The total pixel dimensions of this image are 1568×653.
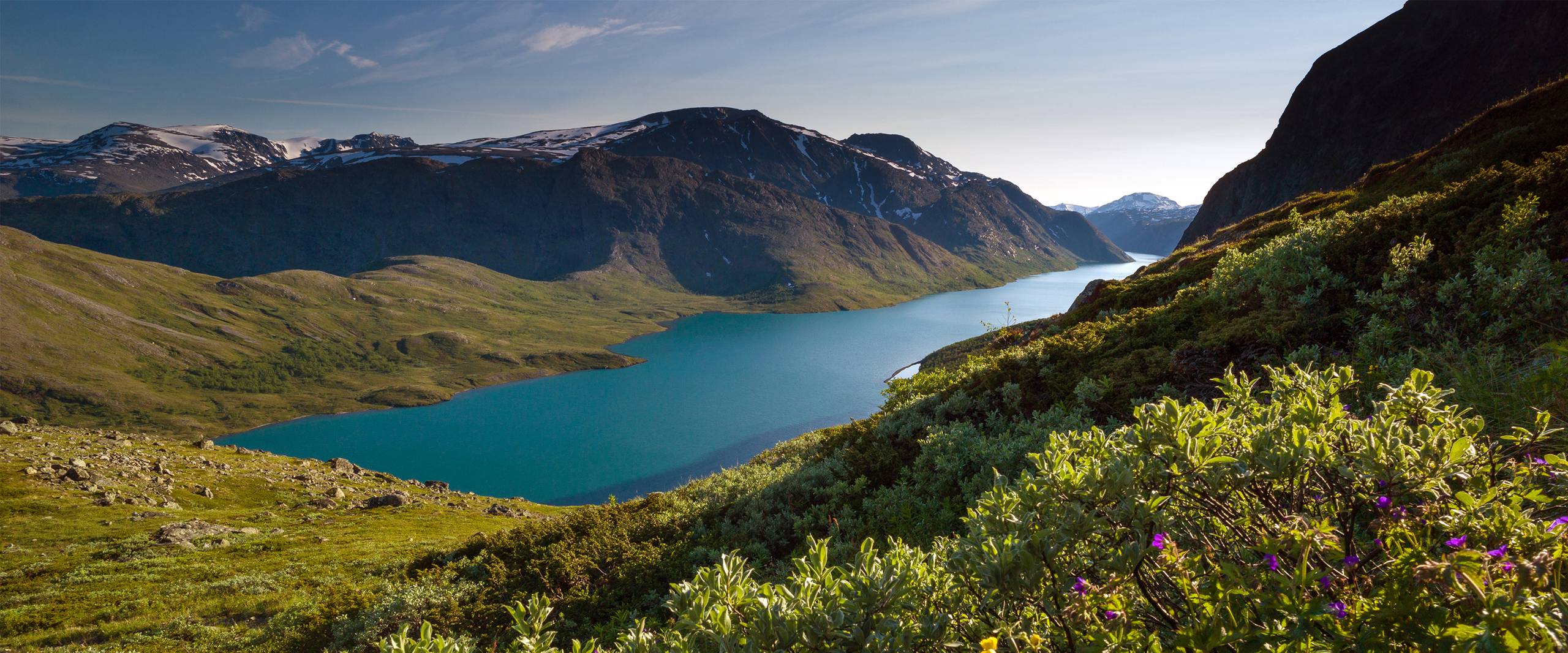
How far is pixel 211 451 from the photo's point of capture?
2201 inches

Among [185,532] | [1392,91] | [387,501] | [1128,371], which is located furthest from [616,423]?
[1392,91]

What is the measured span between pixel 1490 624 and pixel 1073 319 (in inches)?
639

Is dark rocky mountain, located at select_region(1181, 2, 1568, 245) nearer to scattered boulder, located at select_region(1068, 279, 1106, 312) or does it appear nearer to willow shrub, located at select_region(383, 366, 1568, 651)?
scattered boulder, located at select_region(1068, 279, 1106, 312)

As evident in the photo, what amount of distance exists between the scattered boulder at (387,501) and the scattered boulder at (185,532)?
10052mm

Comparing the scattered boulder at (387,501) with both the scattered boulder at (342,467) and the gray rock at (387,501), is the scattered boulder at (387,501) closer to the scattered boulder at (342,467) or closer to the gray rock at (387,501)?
the gray rock at (387,501)

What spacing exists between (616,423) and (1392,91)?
5944 inches

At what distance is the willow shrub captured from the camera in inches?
89.7

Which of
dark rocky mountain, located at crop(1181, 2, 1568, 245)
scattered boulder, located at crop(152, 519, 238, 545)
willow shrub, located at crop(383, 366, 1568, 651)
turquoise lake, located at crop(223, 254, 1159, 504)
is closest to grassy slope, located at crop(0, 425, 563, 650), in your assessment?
scattered boulder, located at crop(152, 519, 238, 545)

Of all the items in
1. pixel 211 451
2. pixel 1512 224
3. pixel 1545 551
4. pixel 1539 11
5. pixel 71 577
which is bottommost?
pixel 211 451

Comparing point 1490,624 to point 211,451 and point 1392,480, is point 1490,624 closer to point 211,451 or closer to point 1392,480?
point 1392,480

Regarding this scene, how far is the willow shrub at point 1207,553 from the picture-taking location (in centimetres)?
228

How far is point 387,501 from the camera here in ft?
133

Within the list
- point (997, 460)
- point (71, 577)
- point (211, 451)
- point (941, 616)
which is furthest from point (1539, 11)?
point (211, 451)

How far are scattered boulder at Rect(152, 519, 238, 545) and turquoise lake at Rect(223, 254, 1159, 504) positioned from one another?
1704 inches
